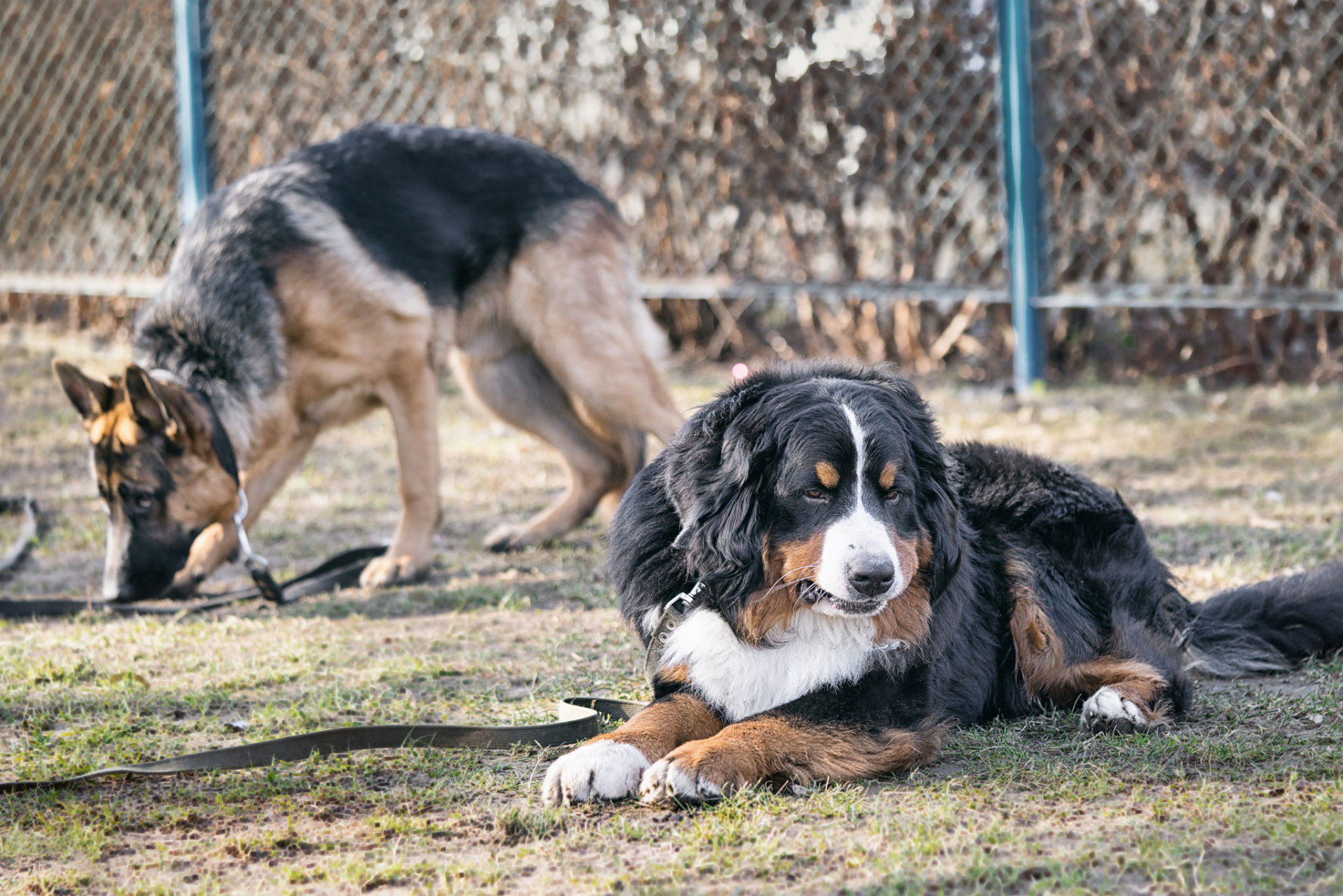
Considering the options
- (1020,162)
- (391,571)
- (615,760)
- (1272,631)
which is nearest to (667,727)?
(615,760)

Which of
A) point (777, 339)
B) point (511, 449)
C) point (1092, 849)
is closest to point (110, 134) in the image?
point (511, 449)

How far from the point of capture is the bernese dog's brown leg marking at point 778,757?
2590 mm

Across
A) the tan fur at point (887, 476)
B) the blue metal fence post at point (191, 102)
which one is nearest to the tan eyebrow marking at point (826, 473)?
the tan fur at point (887, 476)

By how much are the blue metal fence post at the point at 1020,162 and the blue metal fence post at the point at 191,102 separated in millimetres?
5652

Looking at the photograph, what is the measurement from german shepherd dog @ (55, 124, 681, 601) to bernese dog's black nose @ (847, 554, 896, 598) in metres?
2.82

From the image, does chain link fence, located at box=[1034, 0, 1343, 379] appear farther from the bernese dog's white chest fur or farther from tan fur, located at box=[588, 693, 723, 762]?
tan fur, located at box=[588, 693, 723, 762]

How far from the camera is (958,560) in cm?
301

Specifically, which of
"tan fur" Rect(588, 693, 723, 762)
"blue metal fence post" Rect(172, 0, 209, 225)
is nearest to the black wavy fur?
"tan fur" Rect(588, 693, 723, 762)

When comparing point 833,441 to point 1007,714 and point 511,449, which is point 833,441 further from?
point 511,449

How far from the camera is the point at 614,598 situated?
4617 millimetres

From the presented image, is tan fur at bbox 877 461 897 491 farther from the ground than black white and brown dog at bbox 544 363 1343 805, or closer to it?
farther from the ground

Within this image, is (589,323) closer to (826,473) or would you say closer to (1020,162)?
(826,473)

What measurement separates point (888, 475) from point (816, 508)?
177 mm

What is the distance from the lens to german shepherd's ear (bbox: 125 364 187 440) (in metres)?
4.57
